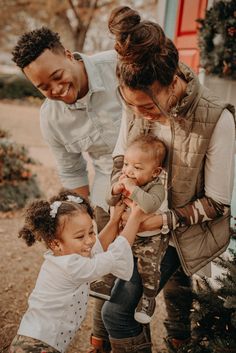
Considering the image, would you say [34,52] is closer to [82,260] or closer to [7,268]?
[82,260]

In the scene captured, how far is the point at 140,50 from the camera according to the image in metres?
1.83

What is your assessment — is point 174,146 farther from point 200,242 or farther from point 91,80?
point 91,80

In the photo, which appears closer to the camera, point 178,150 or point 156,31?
point 156,31

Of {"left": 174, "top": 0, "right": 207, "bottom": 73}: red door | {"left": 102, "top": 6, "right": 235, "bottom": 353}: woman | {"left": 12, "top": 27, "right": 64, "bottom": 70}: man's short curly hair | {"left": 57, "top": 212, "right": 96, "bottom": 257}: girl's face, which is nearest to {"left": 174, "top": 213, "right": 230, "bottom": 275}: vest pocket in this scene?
{"left": 102, "top": 6, "right": 235, "bottom": 353}: woman

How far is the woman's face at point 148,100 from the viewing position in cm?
194

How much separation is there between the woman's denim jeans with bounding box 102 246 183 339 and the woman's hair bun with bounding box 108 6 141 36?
45.0 inches

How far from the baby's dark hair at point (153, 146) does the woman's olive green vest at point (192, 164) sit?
66 mm

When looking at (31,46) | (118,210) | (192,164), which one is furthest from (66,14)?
(192,164)

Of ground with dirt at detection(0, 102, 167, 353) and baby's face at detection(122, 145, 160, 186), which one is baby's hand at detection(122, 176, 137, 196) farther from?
ground with dirt at detection(0, 102, 167, 353)

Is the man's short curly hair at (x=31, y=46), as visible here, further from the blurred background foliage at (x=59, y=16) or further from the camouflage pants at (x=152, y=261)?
the blurred background foliage at (x=59, y=16)

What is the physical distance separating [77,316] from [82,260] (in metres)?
0.37

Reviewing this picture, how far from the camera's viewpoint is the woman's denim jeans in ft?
7.47

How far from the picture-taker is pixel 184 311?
99.9 inches

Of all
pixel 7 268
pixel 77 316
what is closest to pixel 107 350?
pixel 77 316
